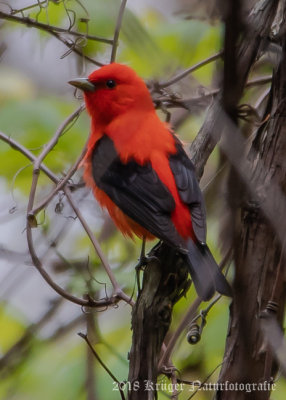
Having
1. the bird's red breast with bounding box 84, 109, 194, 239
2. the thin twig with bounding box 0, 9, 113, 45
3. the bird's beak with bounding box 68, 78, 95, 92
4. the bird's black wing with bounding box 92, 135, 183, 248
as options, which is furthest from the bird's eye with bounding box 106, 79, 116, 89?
the thin twig with bounding box 0, 9, 113, 45

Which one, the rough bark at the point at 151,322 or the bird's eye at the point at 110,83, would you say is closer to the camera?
the rough bark at the point at 151,322

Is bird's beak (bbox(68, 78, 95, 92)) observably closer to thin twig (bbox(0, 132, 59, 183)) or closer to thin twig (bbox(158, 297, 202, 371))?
thin twig (bbox(0, 132, 59, 183))

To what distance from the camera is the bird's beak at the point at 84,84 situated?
4094 millimetres

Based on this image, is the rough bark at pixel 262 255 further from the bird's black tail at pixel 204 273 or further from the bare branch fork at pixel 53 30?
the bare branch fork at pixel 53 30

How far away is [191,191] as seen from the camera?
11.1 ft

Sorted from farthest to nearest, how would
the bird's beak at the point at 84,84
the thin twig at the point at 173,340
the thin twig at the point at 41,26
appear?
1. the bird's beak at the point at 84,84
2. the thin twig at the point at 41,26
3. the thin twig at the point at 173,340

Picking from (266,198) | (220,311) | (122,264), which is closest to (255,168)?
(266,198)

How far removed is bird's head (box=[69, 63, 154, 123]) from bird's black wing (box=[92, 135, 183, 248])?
0.53 m

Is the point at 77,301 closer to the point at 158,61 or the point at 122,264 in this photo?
the point at 122,264

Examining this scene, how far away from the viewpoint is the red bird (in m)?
3.19

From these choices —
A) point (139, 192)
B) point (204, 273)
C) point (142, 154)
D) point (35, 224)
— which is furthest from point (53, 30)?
point (204, 273)

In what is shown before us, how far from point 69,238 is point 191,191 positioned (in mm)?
1170

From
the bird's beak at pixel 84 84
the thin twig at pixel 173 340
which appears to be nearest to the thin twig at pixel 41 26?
the bird's beak at pixel 84 84

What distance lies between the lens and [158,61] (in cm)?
146
